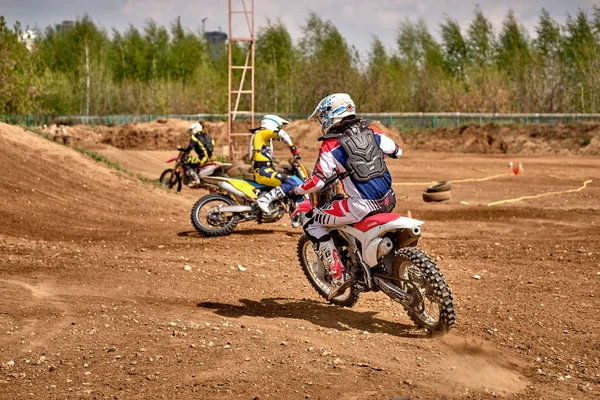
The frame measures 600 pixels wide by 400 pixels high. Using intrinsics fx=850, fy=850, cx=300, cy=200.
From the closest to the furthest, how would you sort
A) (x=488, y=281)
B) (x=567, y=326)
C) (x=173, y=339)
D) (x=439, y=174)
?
(x=173, y=339)
(x=567, y=326)
(x=488, y=281)
(x=439, y=174)

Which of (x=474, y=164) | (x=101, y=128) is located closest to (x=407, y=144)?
(x=474, y=164)

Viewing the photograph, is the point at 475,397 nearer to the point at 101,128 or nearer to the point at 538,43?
the point at 101,128

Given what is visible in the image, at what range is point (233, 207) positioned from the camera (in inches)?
487

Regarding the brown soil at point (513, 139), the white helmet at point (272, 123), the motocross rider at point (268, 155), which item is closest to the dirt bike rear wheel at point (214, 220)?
the motocross rider at point (268, 155)

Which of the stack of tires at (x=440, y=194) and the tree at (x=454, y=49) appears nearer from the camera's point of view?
the stack of tires at (x=440, y=194)

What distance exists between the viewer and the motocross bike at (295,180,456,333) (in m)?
6.66

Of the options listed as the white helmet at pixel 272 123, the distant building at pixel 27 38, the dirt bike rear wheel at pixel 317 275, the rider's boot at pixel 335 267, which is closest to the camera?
the rider's boot at pixel 335 267

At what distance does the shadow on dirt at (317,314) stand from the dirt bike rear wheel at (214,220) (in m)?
4.29

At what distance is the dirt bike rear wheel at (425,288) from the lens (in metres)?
6.60

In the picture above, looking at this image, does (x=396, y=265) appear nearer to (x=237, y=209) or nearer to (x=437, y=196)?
(x=237, y=209)

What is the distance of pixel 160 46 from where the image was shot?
220ft

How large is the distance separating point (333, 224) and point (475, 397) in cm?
236

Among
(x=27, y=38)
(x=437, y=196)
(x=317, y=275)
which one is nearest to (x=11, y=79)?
(x=27, y=38)

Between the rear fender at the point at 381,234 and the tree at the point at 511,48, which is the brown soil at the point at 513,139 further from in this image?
the rear fender at the point at 381,234
